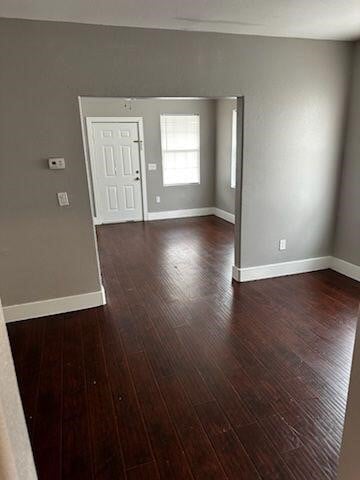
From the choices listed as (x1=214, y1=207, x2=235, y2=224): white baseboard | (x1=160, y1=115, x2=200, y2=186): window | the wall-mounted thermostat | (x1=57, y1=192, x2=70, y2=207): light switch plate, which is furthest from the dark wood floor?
(x1=160, y1=115, x2=200, y2=186): window

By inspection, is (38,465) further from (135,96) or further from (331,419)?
(135,96)

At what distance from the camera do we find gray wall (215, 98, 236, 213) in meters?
6.17

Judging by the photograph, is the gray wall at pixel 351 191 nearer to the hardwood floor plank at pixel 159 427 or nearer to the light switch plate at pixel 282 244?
the light switch plate at pixel 282 244

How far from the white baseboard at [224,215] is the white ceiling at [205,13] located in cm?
379

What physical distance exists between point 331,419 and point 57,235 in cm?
256

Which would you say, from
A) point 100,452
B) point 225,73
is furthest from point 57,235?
point 225,73

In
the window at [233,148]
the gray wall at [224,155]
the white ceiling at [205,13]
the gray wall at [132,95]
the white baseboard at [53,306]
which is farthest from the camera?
the gray wall at [224,155]

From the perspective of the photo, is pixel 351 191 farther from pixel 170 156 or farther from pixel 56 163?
pixel 170 156

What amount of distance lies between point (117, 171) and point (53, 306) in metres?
3.93

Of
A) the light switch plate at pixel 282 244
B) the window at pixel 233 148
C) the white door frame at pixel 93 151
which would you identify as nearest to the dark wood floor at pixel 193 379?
the light switch plate at pixel 282 244

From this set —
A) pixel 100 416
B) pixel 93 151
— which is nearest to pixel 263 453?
pixel 100 416

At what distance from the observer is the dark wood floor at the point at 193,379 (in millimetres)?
1623

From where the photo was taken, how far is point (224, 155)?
6.49m

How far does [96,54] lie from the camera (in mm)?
2664
